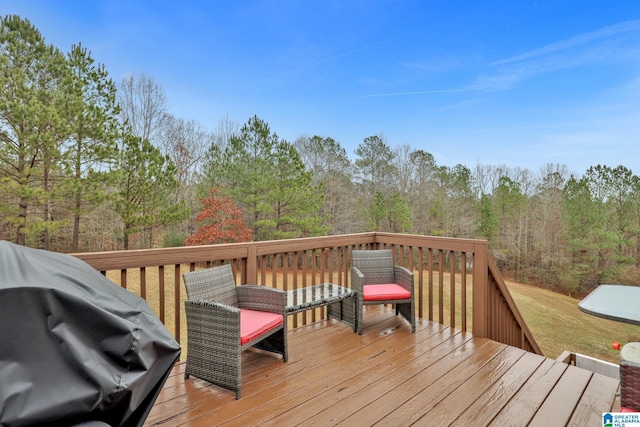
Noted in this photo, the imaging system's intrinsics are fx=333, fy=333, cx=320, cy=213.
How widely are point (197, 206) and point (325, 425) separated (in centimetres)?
1040

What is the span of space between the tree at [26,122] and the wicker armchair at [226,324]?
7889mm

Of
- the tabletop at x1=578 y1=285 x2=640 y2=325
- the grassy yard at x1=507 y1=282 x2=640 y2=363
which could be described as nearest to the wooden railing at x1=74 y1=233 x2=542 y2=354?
the tabletop at x1=578 y1=285 x2=640 y2=325

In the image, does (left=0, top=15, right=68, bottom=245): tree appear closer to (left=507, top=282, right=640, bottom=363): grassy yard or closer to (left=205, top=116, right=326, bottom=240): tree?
(left=205, top=116, right=326, bottom=240): tree

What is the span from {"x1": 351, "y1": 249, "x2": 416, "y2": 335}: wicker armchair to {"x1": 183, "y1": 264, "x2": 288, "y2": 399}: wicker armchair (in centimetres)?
100

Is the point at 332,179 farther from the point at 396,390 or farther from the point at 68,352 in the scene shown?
the point at 68,352

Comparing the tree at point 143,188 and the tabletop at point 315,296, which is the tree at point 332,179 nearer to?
the tree at point 143,188

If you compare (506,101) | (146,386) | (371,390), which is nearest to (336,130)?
(506,101)

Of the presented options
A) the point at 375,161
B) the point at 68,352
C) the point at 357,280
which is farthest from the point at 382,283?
the point at 375,161

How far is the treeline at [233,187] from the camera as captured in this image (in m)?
8.20

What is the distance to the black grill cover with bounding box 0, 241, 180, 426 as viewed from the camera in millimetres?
809

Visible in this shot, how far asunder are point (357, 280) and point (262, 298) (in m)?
1.07

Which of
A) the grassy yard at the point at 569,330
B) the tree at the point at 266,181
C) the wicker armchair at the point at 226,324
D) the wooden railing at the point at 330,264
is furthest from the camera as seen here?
the tree at the point at 266,181

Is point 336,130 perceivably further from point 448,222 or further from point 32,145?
point 32,145

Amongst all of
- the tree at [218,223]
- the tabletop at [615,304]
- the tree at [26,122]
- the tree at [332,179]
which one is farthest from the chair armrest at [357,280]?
the tree at [332,179]
